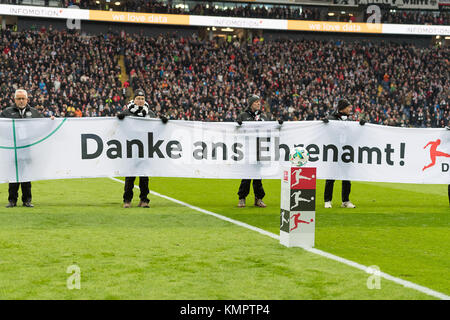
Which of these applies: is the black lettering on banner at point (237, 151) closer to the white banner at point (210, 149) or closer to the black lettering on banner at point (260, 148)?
the white banner at point (210, 149)

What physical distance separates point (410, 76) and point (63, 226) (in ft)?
137

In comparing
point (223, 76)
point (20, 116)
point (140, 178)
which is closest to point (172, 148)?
point (140, 178)

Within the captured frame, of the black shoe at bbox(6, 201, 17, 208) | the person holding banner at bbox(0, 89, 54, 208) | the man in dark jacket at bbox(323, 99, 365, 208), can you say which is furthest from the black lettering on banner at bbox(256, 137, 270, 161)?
the black shoe at bbox(6, 201, 17, 208)

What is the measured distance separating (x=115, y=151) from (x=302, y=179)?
15.7 feet

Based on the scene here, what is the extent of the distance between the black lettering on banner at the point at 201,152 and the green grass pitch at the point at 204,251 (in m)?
0.89

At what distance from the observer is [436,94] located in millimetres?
43406

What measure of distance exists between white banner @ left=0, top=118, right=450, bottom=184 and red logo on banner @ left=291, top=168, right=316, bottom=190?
395 cm

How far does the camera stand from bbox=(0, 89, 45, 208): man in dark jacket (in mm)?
10016

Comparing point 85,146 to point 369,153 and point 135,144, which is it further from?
point 369,153

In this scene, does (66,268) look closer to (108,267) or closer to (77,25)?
(108,267)

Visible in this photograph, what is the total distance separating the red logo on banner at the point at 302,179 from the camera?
6574 millimetres

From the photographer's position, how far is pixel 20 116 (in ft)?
33.4

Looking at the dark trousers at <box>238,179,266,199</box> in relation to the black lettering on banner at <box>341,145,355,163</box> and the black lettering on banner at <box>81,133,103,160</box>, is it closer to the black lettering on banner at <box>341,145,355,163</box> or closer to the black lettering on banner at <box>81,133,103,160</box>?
the black lettering on banner at <box>341,145,355,163</box>

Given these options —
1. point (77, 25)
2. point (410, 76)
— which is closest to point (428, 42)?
point (410, 76)
